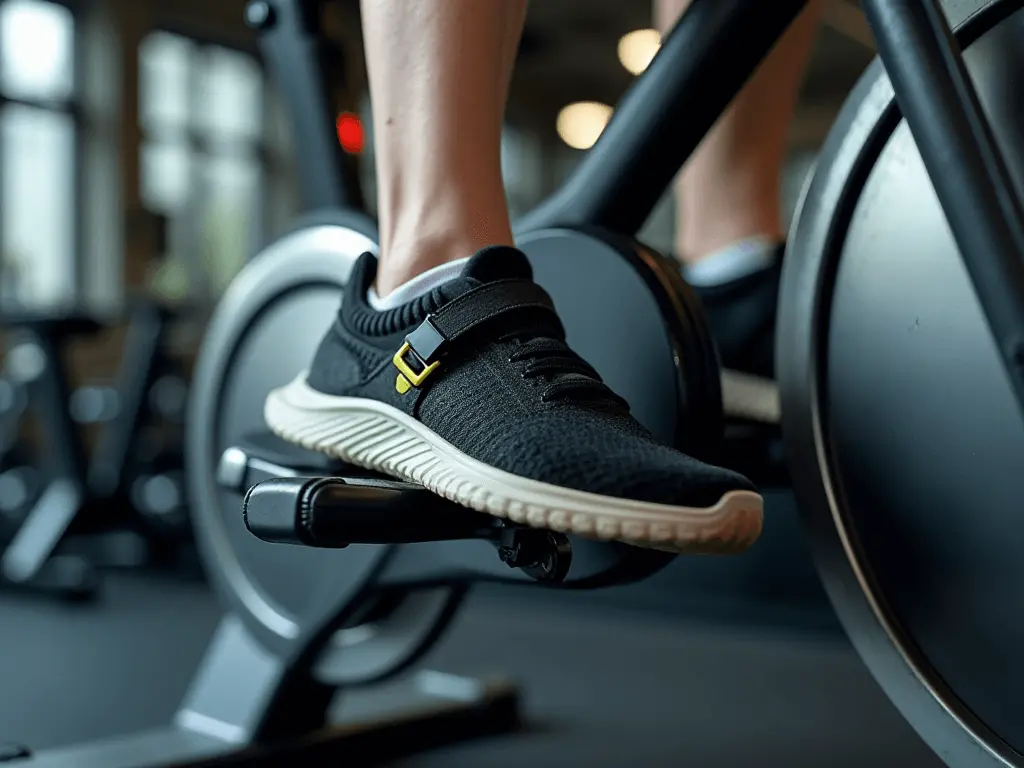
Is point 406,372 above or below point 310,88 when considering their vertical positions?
below

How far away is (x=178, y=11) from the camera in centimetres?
756

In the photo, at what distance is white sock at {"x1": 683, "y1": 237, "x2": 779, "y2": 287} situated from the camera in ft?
3.92

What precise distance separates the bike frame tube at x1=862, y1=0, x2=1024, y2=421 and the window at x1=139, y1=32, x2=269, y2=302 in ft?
23.1

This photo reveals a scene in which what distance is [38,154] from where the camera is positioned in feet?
22.2

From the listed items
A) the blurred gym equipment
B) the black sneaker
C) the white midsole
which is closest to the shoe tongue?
the black sneaker

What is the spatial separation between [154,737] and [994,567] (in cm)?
86

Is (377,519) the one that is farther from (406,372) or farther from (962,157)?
(962,157)

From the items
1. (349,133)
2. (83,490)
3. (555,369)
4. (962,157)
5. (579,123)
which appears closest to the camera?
(962,157)

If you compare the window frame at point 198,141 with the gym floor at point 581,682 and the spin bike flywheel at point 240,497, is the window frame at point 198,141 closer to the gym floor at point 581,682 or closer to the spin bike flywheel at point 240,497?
the gym floor at point 581,682

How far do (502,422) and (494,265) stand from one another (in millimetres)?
125

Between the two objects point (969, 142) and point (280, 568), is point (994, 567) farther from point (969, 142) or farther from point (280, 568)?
point (280, 568)

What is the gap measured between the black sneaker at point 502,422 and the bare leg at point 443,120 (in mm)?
61

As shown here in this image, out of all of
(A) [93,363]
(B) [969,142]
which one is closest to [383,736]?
(B) [969,142]

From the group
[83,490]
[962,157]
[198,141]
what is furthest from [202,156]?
[962,157]
